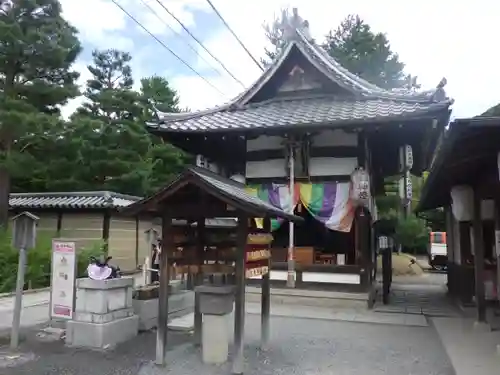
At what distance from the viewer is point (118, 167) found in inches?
898

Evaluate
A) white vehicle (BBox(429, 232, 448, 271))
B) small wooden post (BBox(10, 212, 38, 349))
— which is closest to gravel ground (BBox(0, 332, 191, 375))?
small wooden post (BBox(10, 212, 38, 349))

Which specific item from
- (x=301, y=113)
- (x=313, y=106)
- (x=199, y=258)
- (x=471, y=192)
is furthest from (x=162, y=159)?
(x=199, y=258)

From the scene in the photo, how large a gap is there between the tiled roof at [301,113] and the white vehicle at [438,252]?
52.1 ft

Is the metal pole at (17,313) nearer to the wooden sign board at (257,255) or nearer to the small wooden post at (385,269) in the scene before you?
the wooden sign board at (257,255)

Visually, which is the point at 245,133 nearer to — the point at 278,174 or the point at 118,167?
the point at 278,174

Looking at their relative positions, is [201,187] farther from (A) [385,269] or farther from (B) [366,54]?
(B) [366,54]

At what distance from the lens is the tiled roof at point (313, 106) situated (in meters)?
10.5

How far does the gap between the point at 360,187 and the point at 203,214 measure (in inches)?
226

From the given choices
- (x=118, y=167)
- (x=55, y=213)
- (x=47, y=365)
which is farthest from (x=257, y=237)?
(x=118, y=167)

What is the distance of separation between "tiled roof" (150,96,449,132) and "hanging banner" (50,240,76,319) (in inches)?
195

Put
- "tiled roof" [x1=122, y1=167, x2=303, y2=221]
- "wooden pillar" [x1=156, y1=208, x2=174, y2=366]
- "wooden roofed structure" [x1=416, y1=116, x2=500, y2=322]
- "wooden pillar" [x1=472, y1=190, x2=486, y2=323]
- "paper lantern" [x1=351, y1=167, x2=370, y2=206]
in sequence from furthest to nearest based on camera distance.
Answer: "paper lantern" [x1=351, y1=167, x2=370, y2=206] < "wooden pillar" [x1=472, y1=190, x2=486, y2=323] < "wooden pillar" [x1=156, y1=208, x2=174, y2=366] < "tiled roof" [x1=122, y1=167, x2=303, y2=221] < "wooden roofed structure" [x1=416, y1=116, x2=500, y2=322]

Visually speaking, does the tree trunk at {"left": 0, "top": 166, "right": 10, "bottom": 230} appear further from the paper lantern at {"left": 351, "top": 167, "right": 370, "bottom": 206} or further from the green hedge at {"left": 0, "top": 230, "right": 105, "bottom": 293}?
the paper lantern at {"left": 351, "top": 167, "right": 370, "bottom": 206}

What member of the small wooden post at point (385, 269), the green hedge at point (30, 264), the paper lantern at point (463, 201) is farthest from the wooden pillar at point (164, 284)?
the green hedge at point (30, 264)

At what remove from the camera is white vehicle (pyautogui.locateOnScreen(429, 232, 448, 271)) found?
2456 centimetres
